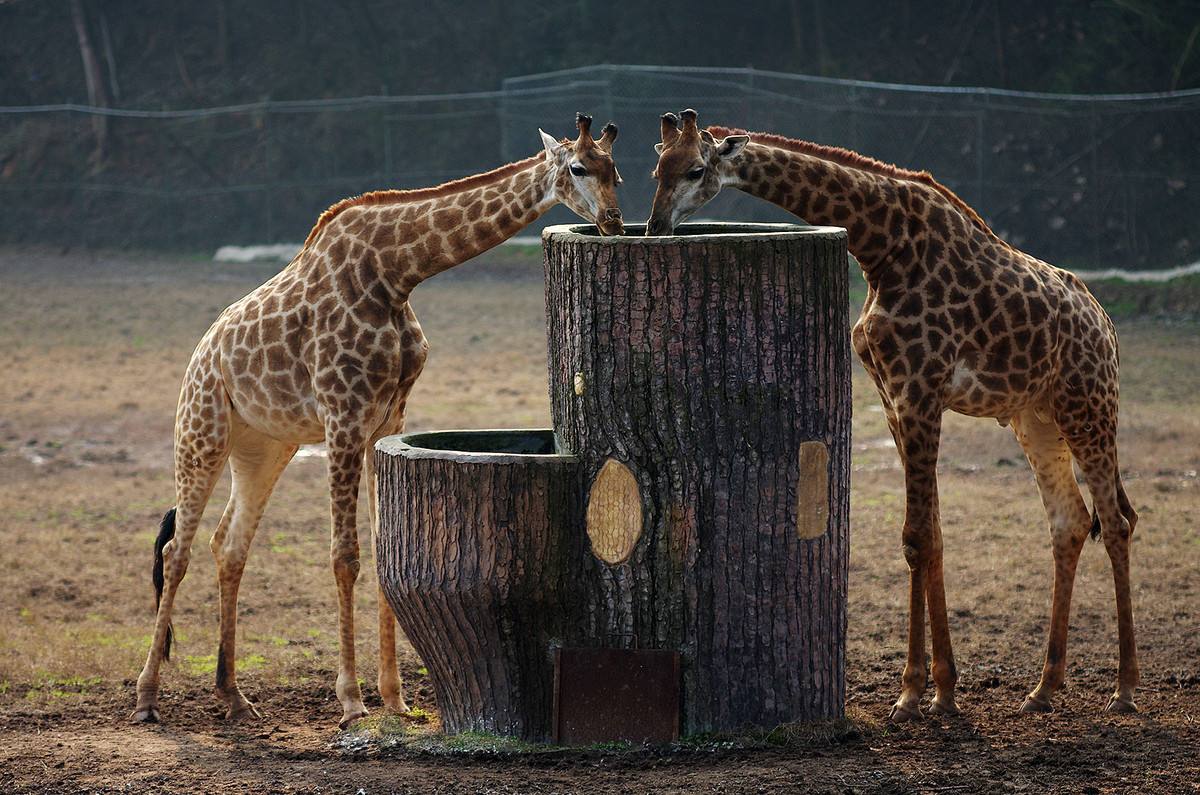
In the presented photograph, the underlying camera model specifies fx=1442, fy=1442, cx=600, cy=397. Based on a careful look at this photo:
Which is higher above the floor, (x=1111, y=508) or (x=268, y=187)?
(x=268, y=187)

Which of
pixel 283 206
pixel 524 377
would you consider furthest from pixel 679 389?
pixel 283 206

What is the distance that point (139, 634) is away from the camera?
22.7ft

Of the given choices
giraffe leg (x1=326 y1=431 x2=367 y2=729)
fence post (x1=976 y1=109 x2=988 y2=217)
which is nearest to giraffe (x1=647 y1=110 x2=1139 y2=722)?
giraffe leg (x1=326 y1=431 x2=367 y2=729)

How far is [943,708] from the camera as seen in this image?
5.36 metres

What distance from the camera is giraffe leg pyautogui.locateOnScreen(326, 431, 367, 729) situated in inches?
219

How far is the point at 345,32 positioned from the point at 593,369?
24.1 meters

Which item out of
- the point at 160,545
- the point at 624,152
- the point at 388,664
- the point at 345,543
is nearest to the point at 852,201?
the point at 345,543

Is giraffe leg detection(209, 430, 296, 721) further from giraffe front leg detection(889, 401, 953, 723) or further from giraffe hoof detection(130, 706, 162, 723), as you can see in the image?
giraffe front leg detection(889, 401, 953, 723)

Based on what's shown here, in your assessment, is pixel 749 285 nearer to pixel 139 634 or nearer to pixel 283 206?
pixel 139 634

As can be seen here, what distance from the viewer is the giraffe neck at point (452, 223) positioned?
5641 mm

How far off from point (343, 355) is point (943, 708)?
104 inches

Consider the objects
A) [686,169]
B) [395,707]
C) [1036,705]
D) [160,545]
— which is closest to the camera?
[686,169]

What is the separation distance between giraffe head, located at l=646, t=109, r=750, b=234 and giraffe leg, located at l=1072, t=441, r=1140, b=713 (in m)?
1.81

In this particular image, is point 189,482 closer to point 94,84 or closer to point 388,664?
point 388,664
